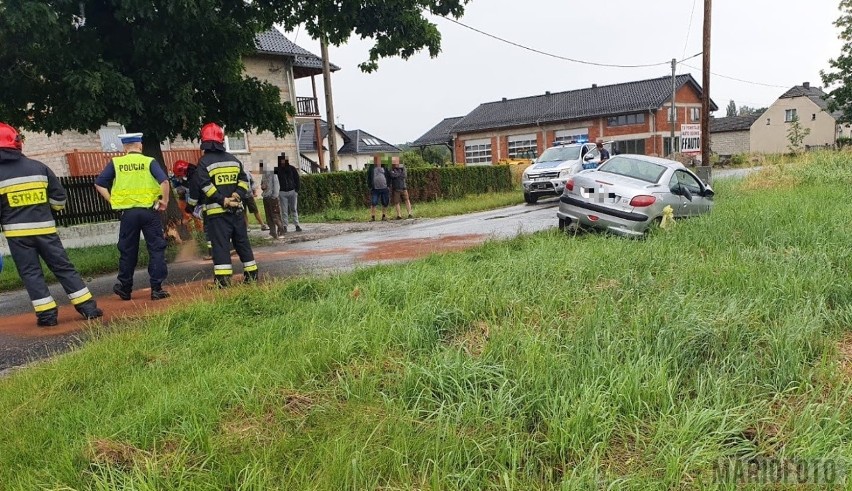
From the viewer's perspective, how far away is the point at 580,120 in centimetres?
4716

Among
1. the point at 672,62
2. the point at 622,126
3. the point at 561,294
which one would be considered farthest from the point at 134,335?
the point at 622,126

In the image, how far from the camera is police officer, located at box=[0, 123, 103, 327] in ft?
16.5

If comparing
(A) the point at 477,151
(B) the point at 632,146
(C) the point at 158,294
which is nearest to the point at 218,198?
(C) the point at 158,294

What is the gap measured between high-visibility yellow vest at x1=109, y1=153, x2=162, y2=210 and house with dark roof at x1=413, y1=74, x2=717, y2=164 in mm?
39589

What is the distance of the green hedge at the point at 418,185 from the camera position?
16562mm

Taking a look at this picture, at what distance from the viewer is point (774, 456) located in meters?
2.23

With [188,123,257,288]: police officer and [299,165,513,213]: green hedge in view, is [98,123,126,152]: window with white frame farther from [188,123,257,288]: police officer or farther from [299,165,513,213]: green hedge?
[188,123,257,288]: police officer

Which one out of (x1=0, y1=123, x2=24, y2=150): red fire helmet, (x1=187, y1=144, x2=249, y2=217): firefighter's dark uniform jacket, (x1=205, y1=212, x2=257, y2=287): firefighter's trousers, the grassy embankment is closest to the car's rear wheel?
the grassy embankment

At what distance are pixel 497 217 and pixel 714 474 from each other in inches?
479

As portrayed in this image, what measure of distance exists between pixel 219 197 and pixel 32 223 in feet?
5.59

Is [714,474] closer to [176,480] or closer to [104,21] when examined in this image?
[176,480]

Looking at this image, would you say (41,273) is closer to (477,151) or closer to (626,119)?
(626,119)

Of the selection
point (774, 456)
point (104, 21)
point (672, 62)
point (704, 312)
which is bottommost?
point (774, 456)

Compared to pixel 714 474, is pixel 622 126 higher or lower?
A: higher
